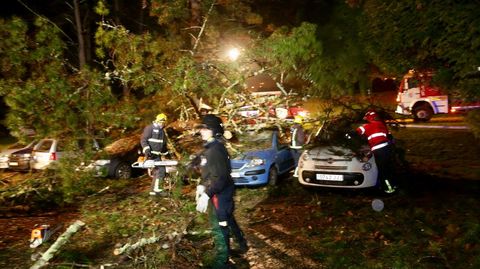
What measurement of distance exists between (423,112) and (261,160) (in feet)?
35.5

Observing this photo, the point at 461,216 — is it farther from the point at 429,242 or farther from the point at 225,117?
the point at 225,117

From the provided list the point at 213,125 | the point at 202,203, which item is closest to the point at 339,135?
the point at 213,125

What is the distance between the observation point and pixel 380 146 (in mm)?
7719

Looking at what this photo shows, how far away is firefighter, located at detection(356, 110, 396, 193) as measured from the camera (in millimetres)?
7738

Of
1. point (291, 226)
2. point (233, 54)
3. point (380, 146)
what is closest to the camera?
point (291, 226)

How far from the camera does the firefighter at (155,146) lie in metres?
8.48

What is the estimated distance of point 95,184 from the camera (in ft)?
31.8

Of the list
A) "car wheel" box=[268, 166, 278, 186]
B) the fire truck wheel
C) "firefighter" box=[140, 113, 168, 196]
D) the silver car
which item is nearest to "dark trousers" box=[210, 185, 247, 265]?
"firefighter" box=[140, 113, 168, 196]

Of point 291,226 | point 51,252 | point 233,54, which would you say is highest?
point 233,54

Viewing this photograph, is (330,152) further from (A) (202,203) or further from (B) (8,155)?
(B) (8,155)

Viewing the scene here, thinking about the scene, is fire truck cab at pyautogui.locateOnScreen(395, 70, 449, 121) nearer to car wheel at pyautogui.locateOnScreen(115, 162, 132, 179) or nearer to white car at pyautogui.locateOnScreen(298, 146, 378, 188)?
white car at pyautogui.locateOnScreen(298, 146, 378, 188)

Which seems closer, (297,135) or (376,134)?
(376,134)

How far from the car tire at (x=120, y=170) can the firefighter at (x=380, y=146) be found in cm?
636

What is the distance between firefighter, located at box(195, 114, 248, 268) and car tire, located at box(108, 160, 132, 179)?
6.53 metres
